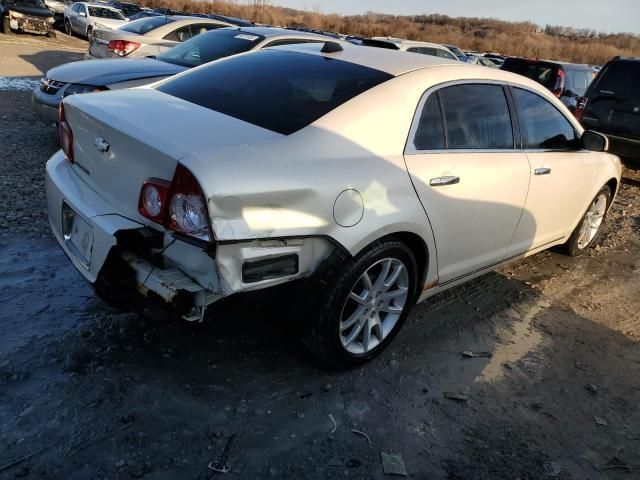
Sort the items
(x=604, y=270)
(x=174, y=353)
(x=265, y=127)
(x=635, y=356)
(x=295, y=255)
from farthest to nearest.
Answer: (x=604, y=270), (x=635, y=356), (x=174, y=353), (x=265, y=127), (x=295, y=255)

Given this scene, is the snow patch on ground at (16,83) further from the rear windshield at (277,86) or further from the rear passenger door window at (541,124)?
the rear passenger door window at (541,124)

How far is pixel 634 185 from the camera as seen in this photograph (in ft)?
27.5

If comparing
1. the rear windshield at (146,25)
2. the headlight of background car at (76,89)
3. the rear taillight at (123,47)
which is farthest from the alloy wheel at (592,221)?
the rear windshield at (146,25)

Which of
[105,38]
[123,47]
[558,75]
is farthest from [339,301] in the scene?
[558,75]

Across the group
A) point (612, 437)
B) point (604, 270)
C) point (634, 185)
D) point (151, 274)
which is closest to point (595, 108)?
point (634, 185)

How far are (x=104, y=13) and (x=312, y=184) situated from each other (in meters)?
22.5

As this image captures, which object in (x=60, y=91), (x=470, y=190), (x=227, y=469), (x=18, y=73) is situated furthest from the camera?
(x=18, y=73)

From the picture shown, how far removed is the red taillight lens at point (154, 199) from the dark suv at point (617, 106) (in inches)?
304

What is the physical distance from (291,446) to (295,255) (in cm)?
86

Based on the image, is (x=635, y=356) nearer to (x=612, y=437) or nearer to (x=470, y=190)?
(x=612, y=437)

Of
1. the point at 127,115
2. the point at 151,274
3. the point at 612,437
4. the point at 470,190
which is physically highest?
the point at 127,115

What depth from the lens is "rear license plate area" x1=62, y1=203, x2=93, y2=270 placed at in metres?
2.54

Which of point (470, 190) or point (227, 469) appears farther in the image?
point (470, 190)

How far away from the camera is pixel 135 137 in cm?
247
